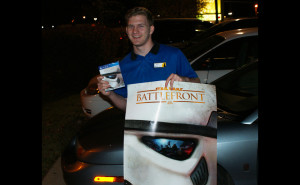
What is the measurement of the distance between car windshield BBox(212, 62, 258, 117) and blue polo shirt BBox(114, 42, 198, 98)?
2.57 ft

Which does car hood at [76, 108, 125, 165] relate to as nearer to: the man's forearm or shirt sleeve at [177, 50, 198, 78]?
the man's forearm

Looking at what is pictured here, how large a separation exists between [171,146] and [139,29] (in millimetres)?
970

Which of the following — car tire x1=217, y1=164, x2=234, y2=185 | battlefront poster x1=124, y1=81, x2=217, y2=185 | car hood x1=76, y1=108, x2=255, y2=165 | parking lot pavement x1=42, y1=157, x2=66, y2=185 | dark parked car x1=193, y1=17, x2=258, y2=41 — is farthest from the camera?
dark parked car x1=193, y1=17, x2=258, y2=41

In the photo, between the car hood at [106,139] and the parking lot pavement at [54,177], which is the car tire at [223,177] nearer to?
the car hood at [106,139]

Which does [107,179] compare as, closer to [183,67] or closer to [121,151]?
[121,151]

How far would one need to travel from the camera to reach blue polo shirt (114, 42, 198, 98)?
2.34 meters

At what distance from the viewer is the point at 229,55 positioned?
4.87 metres

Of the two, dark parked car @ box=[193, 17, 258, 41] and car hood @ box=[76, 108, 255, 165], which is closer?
car hood @ box=[76, 108, 255, 165]

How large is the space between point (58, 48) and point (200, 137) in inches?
281

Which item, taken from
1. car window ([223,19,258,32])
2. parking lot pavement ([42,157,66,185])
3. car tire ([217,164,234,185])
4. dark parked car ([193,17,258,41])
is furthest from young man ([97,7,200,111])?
car window ([223,19,258,32])

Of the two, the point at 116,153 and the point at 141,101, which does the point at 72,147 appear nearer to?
the point at 116,153

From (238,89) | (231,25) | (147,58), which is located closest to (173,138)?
(147,58)

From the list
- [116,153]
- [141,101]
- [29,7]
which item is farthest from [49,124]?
[141,101]

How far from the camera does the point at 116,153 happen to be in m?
2.44
